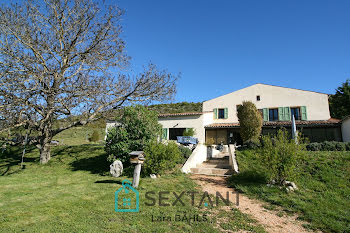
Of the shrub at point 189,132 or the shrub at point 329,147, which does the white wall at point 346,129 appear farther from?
the shrub at point 189,132

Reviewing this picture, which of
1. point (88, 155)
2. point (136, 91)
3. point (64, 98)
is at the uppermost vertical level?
point (136, 91)

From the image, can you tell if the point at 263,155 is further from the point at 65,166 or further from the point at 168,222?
the point at 65,166

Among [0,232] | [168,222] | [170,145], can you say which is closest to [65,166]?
[170,145]

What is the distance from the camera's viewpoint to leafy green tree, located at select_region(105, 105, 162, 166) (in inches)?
389

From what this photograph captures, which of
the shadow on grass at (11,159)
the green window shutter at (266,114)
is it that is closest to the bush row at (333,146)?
the green window shutter at (266,114)

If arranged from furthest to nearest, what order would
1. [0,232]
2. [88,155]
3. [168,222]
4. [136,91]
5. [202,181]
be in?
[88,155] < [136,91] < [202,181] < [168,222] < [0,232]

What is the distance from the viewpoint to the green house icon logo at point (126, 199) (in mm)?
4789

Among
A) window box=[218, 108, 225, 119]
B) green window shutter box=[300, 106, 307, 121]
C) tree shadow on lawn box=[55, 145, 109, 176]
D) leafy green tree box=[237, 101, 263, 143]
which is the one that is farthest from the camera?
window box=[218, 108, 225, 119]

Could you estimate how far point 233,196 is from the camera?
6309mm

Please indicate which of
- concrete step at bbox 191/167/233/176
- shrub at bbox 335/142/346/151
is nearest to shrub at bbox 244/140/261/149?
concrete step at bbox 191/167/233/176

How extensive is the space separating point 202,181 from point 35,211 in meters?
5.81

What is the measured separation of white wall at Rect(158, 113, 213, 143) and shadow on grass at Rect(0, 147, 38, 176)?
12671mm

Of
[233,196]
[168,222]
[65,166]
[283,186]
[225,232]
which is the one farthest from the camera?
[65,166]

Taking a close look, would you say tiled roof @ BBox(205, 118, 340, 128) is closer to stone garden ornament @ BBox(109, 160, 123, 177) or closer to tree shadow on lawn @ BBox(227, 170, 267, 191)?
tree shadow on lawn @ BBox(227, 170, 267, 191)
